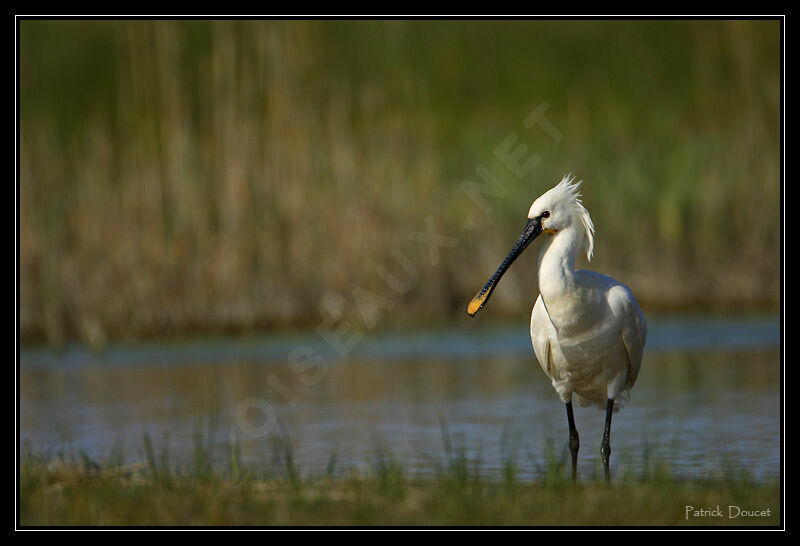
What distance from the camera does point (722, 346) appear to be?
12.5 meters

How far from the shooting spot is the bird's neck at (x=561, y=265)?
6.82 meters

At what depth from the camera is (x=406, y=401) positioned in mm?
10359

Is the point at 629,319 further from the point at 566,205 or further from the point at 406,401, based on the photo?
the point at 406,401

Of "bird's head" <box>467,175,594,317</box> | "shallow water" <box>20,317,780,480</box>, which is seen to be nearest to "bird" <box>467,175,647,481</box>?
"bird's head" <box>467,175,594,317</box>

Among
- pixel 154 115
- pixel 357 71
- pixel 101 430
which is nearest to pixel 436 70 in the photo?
pixel 357 71

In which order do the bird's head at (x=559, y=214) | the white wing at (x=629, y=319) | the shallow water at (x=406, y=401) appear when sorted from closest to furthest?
the bird's head at (x=559, y=214) → the white wing at (x=629, y=319) → the shallow water at (x=406, y=401)

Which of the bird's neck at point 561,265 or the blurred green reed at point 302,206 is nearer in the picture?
the bird's neck at point 561,265

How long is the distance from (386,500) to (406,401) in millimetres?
4685

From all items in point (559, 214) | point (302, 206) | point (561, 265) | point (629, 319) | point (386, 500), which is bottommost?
Answer: point (386, 500)

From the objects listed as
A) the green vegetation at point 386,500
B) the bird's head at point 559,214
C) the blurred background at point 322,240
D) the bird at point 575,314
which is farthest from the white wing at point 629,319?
the blurred background at point 322,240

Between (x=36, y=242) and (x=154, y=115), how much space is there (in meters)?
2.20

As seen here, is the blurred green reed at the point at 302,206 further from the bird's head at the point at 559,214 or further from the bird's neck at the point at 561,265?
the bird's neck at the point at 561,265

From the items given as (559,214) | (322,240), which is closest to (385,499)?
(559,214)

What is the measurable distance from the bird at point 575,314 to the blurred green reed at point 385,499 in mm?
1028
